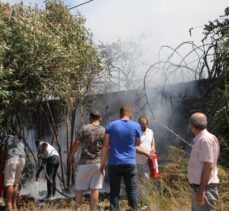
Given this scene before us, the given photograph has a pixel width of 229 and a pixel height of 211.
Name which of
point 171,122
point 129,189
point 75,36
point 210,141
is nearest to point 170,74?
point 171,122

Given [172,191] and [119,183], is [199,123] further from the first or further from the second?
[172,191]

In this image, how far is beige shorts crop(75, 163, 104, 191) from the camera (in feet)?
25.0

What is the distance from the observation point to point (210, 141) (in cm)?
544

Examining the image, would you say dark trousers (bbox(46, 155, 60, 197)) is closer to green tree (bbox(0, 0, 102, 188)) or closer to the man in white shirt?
green tree (bbox(0, 0, 102, 188))

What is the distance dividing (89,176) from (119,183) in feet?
2.35

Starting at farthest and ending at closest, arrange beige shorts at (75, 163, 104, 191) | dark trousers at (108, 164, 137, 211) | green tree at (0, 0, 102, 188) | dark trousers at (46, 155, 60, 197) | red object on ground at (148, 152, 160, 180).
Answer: dark trousers at (46, 155, 60, 197), green tree at (0, 0, 102, 188), red object on ground at (148, 152, 160, 180), beige shorts at (75, 163, 104, 191), dark trousers at (108, 164, 137, 211)

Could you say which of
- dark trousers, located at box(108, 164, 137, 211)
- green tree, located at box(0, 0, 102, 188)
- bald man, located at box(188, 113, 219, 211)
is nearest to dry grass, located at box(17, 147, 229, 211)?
dark trousers, located at box(108, 164, 137, 211)

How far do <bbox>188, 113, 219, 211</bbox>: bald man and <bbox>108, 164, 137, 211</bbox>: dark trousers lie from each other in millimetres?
1642

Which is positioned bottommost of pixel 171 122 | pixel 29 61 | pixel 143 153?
pixel 143 153

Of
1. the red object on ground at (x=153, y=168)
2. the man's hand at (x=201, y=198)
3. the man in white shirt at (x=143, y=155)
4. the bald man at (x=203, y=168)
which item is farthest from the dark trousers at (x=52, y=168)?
the man's hand at (x=201, y=198)

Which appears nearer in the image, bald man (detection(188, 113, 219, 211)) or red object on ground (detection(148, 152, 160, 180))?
bald man (detection(188, 113, 219, 211))

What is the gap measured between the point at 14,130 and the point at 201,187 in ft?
21.0

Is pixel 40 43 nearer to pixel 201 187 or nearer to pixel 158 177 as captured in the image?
pixel 158 177

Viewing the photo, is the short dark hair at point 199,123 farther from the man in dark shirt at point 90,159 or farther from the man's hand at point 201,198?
the man in dark shirt at point 90,159
